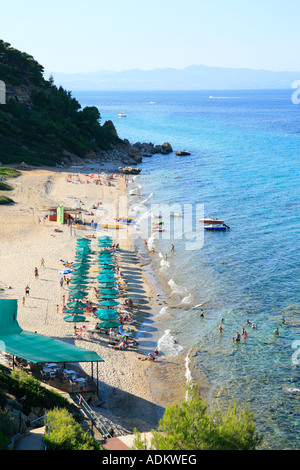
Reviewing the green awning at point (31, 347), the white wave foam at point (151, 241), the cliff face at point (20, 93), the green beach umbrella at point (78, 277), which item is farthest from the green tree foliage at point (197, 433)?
the cliff face at point (20, 93)

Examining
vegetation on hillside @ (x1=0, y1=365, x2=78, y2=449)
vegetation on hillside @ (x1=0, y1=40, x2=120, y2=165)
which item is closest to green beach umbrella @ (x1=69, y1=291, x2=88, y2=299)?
vegetation on hillside @ (x1=0, y1=365, x2=78, y2=449)

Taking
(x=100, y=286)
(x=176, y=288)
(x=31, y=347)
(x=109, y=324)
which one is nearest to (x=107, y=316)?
(x=109, y=324)

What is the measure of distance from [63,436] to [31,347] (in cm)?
852

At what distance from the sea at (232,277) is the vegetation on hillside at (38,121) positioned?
13.8 m

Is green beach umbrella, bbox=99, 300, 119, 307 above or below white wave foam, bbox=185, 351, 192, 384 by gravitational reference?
above

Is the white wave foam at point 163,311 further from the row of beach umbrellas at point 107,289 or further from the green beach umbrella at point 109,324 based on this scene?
the green beach umbrella at point 109,324

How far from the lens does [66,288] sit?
118ft

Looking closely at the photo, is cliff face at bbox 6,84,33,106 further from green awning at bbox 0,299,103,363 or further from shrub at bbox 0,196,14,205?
green awning at bbox 0,299,103,363

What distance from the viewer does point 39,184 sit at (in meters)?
65.4

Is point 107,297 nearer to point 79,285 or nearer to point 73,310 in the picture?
point 79,285

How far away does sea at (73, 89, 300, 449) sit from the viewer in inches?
996

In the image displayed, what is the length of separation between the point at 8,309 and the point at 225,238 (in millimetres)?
28985

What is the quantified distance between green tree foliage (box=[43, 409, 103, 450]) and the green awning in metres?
5.69

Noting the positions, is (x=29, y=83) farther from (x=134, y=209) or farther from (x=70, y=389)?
(x=70, y=389)
